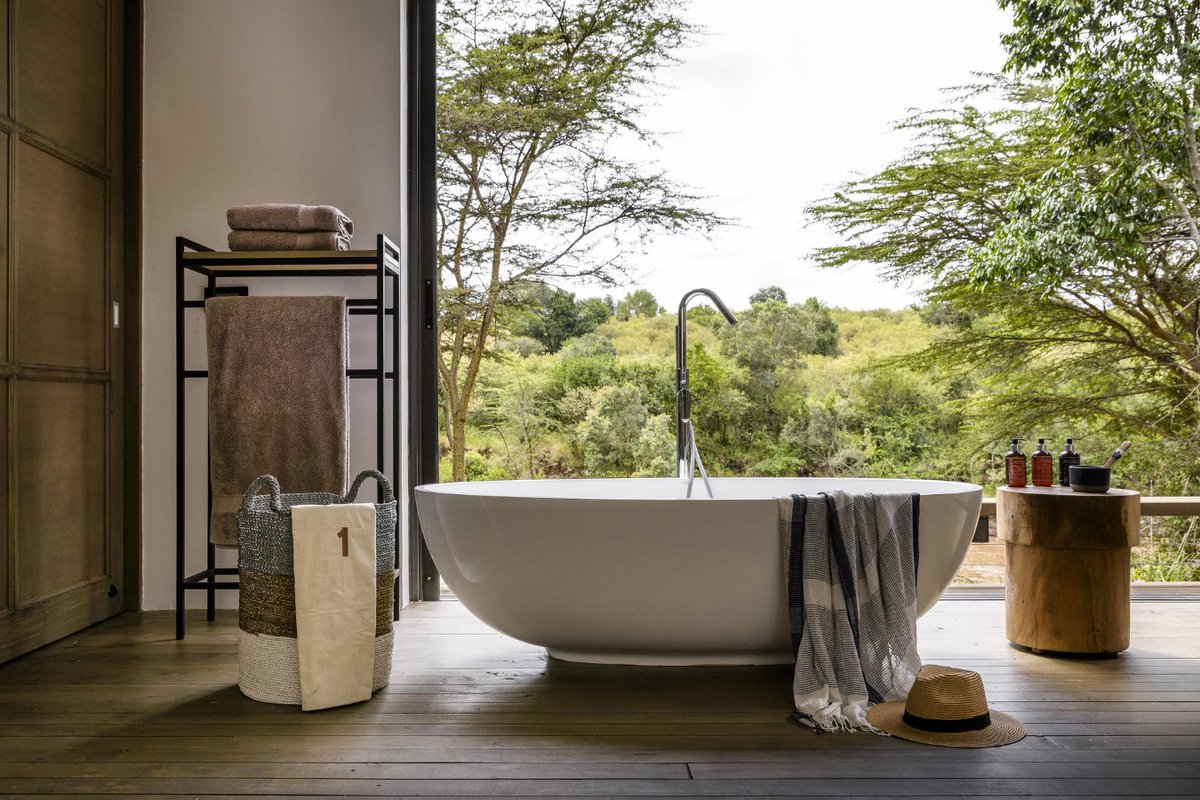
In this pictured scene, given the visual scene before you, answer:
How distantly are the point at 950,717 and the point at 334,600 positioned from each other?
56.5 inches

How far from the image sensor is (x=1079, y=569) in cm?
248

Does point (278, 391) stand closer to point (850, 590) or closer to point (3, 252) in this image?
point (3, 252)

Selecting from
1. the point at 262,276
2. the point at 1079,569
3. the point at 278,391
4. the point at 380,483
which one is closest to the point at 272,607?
the point at 380,483

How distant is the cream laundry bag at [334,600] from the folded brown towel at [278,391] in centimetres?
67

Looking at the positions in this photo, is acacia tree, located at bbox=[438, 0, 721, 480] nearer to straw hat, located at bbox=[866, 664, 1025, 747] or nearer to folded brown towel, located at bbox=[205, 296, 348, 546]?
folded brown towel, located at bbox=[205, 296, 348, 546]

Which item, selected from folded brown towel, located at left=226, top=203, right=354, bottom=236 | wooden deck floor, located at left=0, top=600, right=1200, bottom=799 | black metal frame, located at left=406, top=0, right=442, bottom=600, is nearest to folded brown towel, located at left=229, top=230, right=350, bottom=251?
folded brown towel, located at left=226, top=203, right=354, bottom=236

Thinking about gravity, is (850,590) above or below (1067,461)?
below

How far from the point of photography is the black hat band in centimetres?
187

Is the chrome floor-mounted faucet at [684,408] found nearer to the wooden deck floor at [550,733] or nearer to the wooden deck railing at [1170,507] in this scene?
the wooden deck floor at [550,733]

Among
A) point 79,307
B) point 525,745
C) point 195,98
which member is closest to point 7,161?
point 79,307

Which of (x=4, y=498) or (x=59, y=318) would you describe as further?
(x=59, y=318)

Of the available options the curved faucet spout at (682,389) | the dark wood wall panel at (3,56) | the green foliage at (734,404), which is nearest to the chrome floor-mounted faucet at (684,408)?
the curved faucet spout at (682,389)

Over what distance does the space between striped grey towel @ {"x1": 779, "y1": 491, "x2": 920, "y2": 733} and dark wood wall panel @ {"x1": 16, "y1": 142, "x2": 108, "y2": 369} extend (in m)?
2.28

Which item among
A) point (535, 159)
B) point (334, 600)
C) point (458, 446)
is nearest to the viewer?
point (334, 600)
